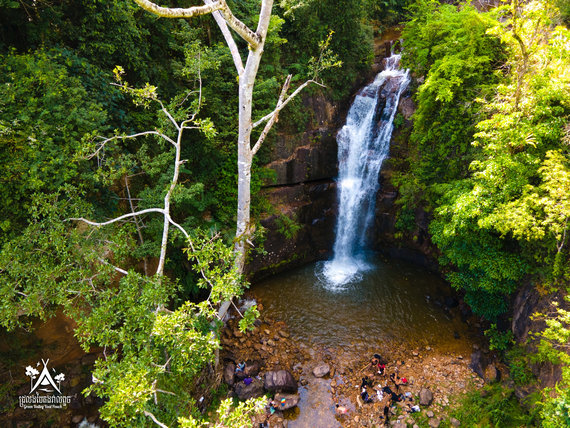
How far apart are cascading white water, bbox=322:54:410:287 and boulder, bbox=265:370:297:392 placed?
19.1 feet

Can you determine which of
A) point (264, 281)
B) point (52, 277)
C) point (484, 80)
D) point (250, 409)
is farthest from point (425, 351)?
point (52, 277)

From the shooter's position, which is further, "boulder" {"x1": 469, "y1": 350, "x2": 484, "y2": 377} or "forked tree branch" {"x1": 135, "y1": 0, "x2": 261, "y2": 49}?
"boulder" {"x1": 469, "y1": 350, "x2": 484, "y2": 377}

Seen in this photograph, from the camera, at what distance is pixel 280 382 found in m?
9.39

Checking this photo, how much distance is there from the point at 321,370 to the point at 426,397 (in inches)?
133

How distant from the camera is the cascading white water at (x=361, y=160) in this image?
1503 cm

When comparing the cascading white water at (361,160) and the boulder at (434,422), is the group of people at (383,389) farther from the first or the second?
the cascading white water at (361,160)

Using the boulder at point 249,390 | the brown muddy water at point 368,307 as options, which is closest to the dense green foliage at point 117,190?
the boulder at point 249,390

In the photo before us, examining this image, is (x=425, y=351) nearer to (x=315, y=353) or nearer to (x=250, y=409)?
(x=315, y=353)

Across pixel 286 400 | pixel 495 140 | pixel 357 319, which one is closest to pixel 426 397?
pixel 357 319

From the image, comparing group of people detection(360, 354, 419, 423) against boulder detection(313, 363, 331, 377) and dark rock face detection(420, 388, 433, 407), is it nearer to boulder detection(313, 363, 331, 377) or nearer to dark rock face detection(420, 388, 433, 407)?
dark rock face detection(420, 388, 433, 407)

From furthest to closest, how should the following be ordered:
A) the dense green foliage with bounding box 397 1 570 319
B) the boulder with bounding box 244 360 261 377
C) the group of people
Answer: the boulder with bounding box 244 360 261 377, the group of people, the dense green foliage with bounding box 397 1 570 319

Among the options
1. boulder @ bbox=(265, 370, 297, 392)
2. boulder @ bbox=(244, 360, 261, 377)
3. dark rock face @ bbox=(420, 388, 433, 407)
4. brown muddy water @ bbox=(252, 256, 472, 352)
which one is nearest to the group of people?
dark rock face @ bbox=(420, 388, 433, 407)

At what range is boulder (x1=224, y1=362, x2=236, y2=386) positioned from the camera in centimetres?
958

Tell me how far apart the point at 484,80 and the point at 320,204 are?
8742 mm
